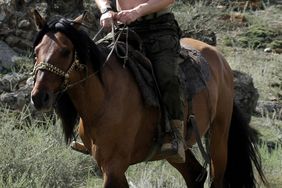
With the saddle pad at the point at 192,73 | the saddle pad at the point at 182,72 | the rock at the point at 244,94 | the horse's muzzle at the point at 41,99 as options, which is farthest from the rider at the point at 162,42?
the rock at the point at 244,94

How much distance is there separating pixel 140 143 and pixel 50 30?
112 centimetres

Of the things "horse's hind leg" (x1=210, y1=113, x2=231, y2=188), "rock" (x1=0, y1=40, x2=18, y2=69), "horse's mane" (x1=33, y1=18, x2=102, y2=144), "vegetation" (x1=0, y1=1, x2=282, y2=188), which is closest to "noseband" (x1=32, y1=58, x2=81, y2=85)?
"horse's mane" (x1=33, y1=18, x2=102, y2=144)

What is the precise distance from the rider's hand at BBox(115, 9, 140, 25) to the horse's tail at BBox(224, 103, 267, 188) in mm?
2064

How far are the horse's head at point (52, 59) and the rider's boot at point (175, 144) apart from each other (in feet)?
3.21

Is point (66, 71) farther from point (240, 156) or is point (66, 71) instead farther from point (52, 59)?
point (240, 156)

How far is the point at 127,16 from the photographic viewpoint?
4891 mm

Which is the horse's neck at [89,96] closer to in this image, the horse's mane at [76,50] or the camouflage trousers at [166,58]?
the horse's mane at [76,50]

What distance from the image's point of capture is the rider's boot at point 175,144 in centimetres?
496

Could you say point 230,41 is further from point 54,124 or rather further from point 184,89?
Answer: point 184,89

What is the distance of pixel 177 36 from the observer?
5.34 m

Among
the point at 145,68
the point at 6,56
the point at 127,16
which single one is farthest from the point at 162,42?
the point at 6,56

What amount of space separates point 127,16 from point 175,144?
1009 millimetres

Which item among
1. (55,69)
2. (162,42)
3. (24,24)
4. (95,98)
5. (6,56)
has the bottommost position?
(6,56)

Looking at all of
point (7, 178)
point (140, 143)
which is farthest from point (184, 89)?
Answer: point (7, 178)
